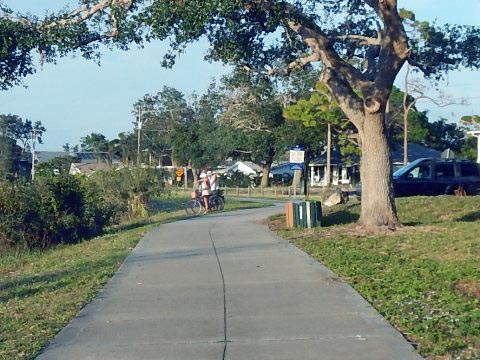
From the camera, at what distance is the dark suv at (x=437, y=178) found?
2891 cm

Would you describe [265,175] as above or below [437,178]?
above

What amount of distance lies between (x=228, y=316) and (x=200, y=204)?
20.5m

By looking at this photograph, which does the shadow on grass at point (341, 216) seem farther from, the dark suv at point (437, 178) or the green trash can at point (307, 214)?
the dark suv at point (437, 178)

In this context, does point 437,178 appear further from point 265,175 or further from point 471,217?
point 265,175

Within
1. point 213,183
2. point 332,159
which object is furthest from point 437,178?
point 332,159

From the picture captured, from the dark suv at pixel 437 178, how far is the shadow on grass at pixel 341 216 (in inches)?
161

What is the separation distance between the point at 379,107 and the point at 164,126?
7764cm

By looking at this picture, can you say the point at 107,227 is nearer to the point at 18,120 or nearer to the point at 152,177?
the point at 152,177

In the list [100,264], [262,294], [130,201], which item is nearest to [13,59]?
[100,264]

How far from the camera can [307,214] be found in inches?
828

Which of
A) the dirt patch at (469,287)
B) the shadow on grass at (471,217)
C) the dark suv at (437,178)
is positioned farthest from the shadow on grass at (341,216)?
the dirt patch at (469,287)

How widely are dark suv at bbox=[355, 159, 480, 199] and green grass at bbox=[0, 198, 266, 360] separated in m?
10.0

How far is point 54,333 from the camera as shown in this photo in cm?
949

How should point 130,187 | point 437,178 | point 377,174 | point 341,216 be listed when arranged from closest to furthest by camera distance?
point 377,174 → point 341,216 → point 437,178 → point 130,187
